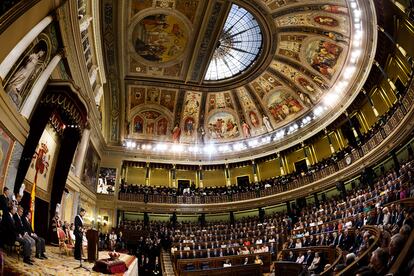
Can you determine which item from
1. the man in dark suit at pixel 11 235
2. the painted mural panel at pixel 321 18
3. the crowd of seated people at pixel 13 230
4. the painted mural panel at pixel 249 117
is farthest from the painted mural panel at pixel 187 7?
the man in dark suit at pixel 11 235

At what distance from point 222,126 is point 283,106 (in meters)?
6.08

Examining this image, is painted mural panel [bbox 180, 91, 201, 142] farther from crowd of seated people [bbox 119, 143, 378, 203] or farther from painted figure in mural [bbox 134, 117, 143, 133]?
crowd of seated people [bbox 119, 143, 378, 203]

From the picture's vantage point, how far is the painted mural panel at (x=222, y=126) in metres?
27.0

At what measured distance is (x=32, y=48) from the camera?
7949 millimetres

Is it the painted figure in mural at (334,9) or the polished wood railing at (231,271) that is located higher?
the painted figure in mural at (334,9)

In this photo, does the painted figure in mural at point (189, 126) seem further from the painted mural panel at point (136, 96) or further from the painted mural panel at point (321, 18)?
the painted mural panel at point (321, 18)

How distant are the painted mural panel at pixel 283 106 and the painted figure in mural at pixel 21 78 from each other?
19862 millimetres

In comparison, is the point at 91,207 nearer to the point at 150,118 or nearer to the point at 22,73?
the point at 150,118

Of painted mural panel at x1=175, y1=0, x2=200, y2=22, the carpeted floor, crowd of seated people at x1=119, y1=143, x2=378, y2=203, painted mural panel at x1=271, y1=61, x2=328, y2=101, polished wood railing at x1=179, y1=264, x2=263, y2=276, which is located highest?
painted mural panel at x1=175, y1=0, x2=200, y2=22

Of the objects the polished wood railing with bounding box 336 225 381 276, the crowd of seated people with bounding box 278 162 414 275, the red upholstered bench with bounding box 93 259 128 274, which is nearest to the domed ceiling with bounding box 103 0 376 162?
the crowd of seated people with bounding box 278 162 414 275

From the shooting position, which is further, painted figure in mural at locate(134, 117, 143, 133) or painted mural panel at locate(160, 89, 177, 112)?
painted figure in mural at locate(134, 117, 143, 133)

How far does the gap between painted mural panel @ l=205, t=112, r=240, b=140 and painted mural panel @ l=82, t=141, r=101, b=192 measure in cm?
1079

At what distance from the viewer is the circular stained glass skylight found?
64.5ft

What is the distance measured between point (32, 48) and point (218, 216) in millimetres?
20805
